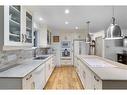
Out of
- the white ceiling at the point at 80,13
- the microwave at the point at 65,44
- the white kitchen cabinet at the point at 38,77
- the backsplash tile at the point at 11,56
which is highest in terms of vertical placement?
the white ceiling at the point at 80,13

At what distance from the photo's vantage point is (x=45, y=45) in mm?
7859

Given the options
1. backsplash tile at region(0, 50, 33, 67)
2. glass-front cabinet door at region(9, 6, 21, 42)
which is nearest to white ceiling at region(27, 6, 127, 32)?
glass-front cabinet door at region(9, 6, 21, 42)

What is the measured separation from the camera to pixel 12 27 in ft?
9.16

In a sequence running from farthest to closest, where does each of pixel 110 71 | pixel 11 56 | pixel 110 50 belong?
pixel 110 50, pixel 11 56, pixel 110 71

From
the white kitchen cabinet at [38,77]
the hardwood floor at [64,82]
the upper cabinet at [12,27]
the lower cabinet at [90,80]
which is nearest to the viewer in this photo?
the upper cabinet at [12,27]

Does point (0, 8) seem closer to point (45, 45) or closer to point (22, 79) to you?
point (22, 79)

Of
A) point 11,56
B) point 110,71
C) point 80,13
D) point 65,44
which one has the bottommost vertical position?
point 110,71

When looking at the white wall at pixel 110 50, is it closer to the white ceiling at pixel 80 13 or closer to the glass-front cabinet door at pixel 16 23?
the white ceiling at pixel 80 13

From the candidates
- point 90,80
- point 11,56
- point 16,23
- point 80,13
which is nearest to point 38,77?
point 11,56

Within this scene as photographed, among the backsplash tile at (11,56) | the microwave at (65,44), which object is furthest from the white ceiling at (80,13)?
the microwave at (65,44)

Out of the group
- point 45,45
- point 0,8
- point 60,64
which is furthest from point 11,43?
point 60,64

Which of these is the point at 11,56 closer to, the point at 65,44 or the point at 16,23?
the point at 16,23

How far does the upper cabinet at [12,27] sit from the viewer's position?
2275 millimetres

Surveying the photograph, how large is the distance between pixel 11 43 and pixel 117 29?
2256 millimetres
